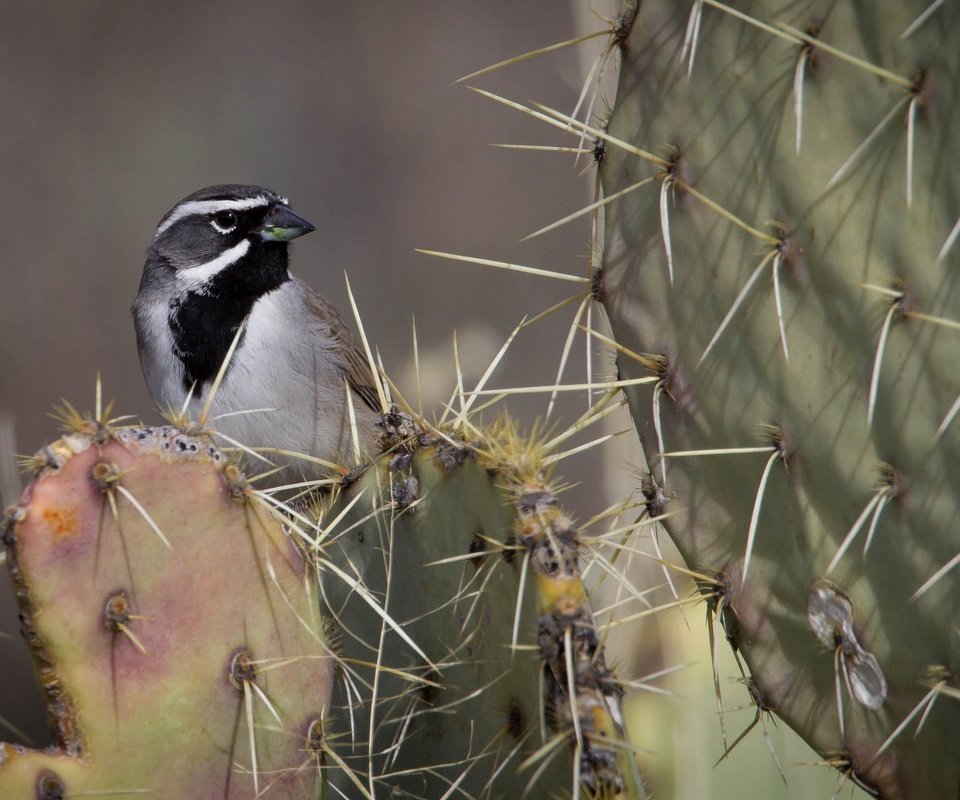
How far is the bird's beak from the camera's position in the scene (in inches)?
146

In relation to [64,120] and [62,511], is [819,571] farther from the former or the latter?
[64,120]

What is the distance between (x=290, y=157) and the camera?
26.1 ft

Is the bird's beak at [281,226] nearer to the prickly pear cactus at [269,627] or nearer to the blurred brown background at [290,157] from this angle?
the prickly pear cactus at [269,627]

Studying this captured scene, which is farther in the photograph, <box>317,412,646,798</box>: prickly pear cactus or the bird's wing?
the bird's wing

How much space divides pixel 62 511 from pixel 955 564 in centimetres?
136

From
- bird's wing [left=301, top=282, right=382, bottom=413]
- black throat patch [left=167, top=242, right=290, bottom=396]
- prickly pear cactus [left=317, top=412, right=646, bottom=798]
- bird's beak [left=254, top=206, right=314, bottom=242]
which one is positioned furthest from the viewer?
bird's wing [left=301, top=282, right=382, bottom=413]

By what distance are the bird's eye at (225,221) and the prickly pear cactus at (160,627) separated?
194 cm

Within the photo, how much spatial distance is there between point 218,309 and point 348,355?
0.55 metres

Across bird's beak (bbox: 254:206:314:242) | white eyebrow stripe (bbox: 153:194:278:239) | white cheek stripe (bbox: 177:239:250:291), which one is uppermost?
white eyebrow stripe (bbox: 153:194:278:239)

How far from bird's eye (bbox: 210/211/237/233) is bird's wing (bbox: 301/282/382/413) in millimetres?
382

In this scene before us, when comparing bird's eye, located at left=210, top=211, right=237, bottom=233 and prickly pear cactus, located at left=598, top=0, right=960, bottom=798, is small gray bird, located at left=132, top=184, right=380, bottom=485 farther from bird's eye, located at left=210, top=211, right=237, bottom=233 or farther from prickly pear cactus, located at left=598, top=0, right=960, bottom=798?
prickly pear cactus, located at left=598, top=0, right=960, bottom=798

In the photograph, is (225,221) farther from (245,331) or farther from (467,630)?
(467,630)

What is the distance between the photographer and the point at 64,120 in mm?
7789

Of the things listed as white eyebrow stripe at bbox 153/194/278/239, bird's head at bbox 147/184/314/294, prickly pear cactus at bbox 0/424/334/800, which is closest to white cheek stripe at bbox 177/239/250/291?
bird's head at bbox 147/184/314/294
